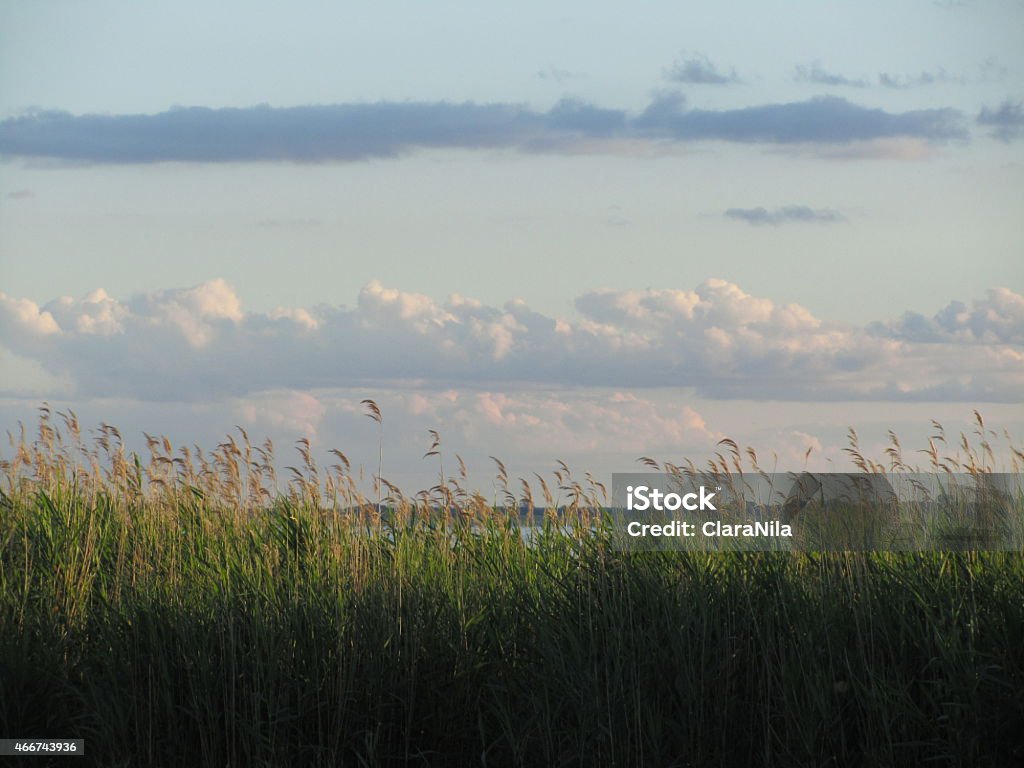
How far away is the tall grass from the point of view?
5.79m

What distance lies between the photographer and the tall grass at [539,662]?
5.79m

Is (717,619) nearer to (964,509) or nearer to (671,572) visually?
(671,572)

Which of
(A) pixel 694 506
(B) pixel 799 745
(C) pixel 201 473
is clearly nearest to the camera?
(B) pixel 799 745

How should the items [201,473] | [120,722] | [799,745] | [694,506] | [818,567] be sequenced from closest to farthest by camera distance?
→ 1. [799,745]
2. [120,722]
3. [818,567]
4. [694,506]
5. [201,473]

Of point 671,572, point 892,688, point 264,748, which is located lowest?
point 264,748

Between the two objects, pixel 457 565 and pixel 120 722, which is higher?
pixel 457 565

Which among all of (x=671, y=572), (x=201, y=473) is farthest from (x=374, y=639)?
(x=201, y=473)

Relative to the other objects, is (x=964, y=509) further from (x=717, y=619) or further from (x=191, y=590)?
(x=191, y=590)

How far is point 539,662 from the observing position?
632 centimetres

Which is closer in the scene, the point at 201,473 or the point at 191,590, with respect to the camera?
the point at 191,590

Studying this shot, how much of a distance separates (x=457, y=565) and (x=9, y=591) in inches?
126

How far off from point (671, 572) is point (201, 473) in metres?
4.60

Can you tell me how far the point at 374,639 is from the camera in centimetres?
636

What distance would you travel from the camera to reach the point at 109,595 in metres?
Answer: 7.43
